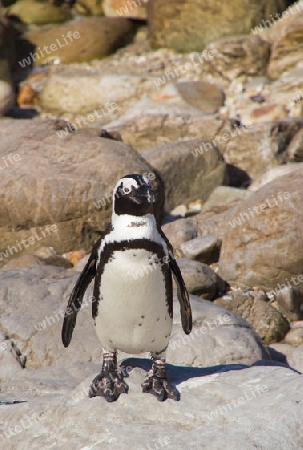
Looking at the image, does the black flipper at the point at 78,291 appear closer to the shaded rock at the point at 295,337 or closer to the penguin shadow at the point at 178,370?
the penguin shadow at the point at 178,370

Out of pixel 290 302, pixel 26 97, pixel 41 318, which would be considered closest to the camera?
pixel 41 318

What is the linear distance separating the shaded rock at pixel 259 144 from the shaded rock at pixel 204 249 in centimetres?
463

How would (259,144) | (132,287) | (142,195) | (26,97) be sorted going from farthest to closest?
(26,97)
(259,144)
(132,287)
(142,195)

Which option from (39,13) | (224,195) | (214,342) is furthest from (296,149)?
(39,13)

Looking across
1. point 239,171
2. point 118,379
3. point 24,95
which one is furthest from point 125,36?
point 118,379

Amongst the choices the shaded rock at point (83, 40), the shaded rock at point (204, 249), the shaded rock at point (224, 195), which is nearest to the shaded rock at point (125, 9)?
the shaded rock at point (83, 40)

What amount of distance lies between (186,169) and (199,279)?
14.2ft

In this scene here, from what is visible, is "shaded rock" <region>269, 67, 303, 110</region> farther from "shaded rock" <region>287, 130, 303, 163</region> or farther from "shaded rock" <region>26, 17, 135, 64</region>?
"shaded rock" <region>26, 17, 135, 64</region>

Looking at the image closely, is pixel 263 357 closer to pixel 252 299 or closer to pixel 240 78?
pixel 252 299

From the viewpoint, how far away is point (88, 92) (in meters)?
18.5

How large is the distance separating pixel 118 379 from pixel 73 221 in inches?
226

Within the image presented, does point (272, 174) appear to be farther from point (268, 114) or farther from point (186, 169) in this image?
point (268, 114)

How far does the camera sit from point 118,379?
15.9 feet

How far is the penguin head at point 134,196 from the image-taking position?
14.5 ft
